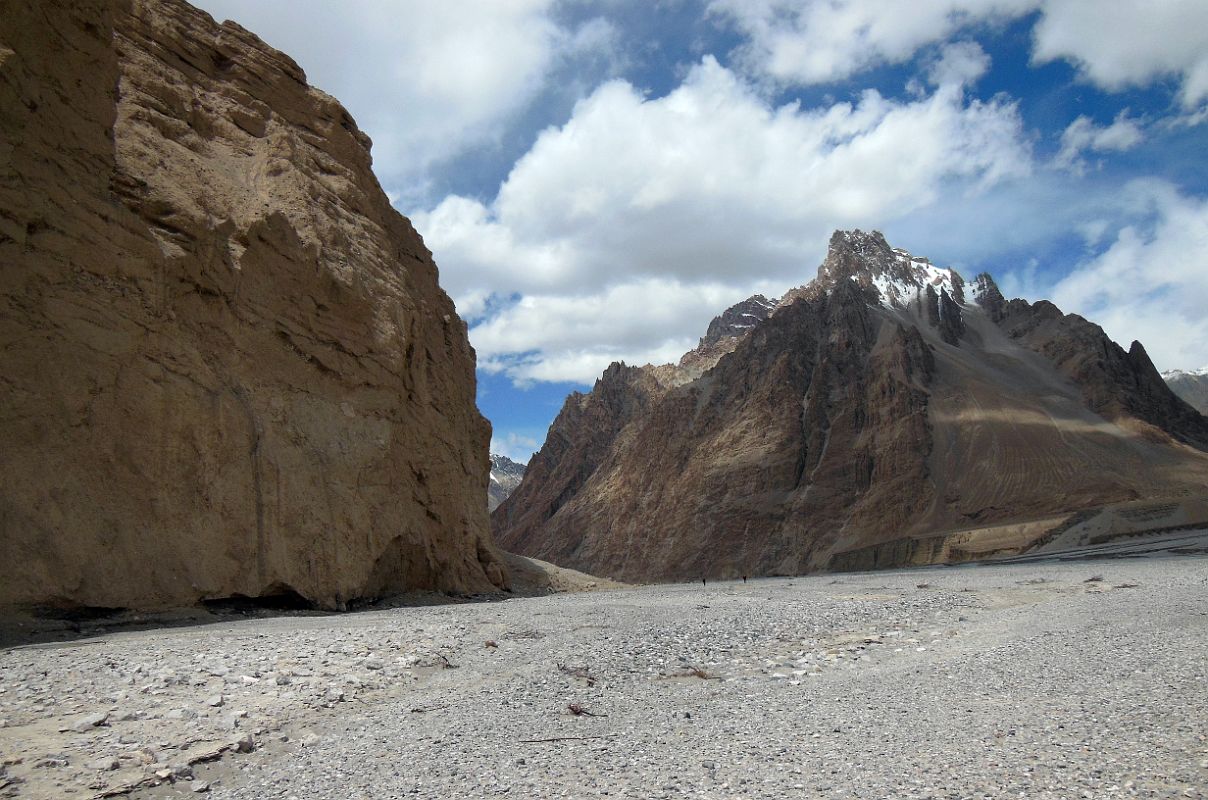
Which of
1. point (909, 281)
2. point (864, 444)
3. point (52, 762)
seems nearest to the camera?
point (52, 762)

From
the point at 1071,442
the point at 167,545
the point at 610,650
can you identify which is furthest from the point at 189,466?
the point at 1071,442

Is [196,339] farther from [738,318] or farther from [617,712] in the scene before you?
[738,318]

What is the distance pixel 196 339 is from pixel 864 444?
81945 mm

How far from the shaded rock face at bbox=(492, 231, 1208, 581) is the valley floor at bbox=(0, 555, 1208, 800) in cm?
6767

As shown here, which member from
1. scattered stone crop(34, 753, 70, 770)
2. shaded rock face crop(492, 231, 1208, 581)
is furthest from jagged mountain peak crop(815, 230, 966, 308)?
scattered stone crop(34, 753, 70, 770)

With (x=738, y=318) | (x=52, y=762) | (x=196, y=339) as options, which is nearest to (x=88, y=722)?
(x=52, y=762)

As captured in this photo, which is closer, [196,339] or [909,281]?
[196,339]

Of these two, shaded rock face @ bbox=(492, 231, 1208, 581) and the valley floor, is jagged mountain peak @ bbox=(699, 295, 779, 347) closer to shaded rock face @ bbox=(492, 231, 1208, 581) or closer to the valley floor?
shaded rock face @ bbox=(492, 231, 1208, 581)

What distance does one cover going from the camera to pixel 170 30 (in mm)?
22109

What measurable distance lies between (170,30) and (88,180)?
29.3ft

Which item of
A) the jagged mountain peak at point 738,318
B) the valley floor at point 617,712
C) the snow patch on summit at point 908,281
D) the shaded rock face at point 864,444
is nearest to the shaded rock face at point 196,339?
the valley floor at point 617,712

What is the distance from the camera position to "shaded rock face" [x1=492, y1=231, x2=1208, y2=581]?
3019 inches

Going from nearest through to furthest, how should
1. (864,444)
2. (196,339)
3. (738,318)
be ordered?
(196,339), (864,444), (738,318)

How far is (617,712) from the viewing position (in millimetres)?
7836
